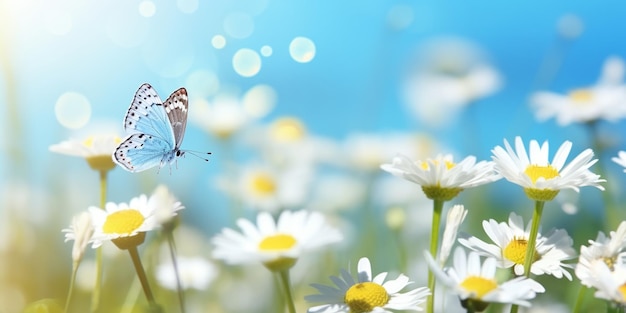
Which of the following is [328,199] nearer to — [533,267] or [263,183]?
[263,183]

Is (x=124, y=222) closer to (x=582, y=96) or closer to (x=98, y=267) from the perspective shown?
(x=98, y=267)


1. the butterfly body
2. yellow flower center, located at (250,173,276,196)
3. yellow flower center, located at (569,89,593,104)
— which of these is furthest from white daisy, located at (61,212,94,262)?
yellow flower center, located at (569,89,593,104)

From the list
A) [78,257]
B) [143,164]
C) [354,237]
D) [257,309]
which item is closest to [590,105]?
[354,237]

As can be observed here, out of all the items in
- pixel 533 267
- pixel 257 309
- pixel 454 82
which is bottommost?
pixel 257 309

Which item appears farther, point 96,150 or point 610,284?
point 96,150

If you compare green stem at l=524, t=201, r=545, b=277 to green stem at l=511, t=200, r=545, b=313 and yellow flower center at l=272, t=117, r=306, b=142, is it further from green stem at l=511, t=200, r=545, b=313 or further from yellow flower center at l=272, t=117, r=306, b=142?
yellow flower center at l=272, t=117, r=306, b=142

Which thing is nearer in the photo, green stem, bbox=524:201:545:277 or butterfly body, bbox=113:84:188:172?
green stem, bbox=524:201:545:277

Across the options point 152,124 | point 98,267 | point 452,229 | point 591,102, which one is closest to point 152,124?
point 152,124
